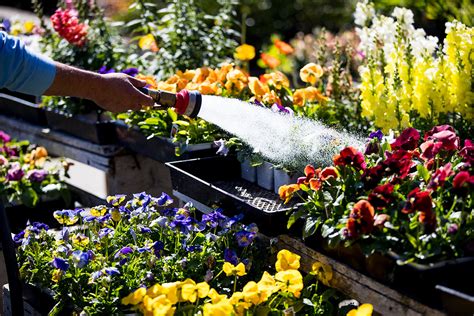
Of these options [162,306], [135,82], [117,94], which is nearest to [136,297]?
[162,306]

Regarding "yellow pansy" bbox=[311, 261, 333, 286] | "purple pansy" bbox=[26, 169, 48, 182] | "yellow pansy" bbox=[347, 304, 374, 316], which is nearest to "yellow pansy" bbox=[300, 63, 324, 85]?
"yellow pansy" bbox=[311, 261, 333, 286]

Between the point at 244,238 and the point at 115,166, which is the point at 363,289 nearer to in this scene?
the point at 244,238

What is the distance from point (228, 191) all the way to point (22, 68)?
3.17 ft

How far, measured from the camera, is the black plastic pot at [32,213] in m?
4.00

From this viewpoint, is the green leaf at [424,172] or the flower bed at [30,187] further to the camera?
the flower bed at [30,187]

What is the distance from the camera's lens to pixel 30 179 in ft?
13.5

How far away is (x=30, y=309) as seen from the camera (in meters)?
2.58

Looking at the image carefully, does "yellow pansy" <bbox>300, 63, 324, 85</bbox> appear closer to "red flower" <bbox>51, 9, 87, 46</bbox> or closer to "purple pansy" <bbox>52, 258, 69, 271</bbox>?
"red flower" <bbox>51, 9, 87, 46</bbox>

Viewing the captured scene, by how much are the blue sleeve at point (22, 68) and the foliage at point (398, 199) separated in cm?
86

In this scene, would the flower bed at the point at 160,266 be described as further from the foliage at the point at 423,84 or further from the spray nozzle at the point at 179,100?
the foliage at the point at 423,84

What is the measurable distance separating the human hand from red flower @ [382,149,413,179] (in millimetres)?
902

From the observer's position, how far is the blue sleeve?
235 centimetres

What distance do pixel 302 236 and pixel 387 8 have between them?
449 centimetres

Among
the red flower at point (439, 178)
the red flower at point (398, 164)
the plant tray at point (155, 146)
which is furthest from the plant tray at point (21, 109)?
the red flower at point (439, 178)
